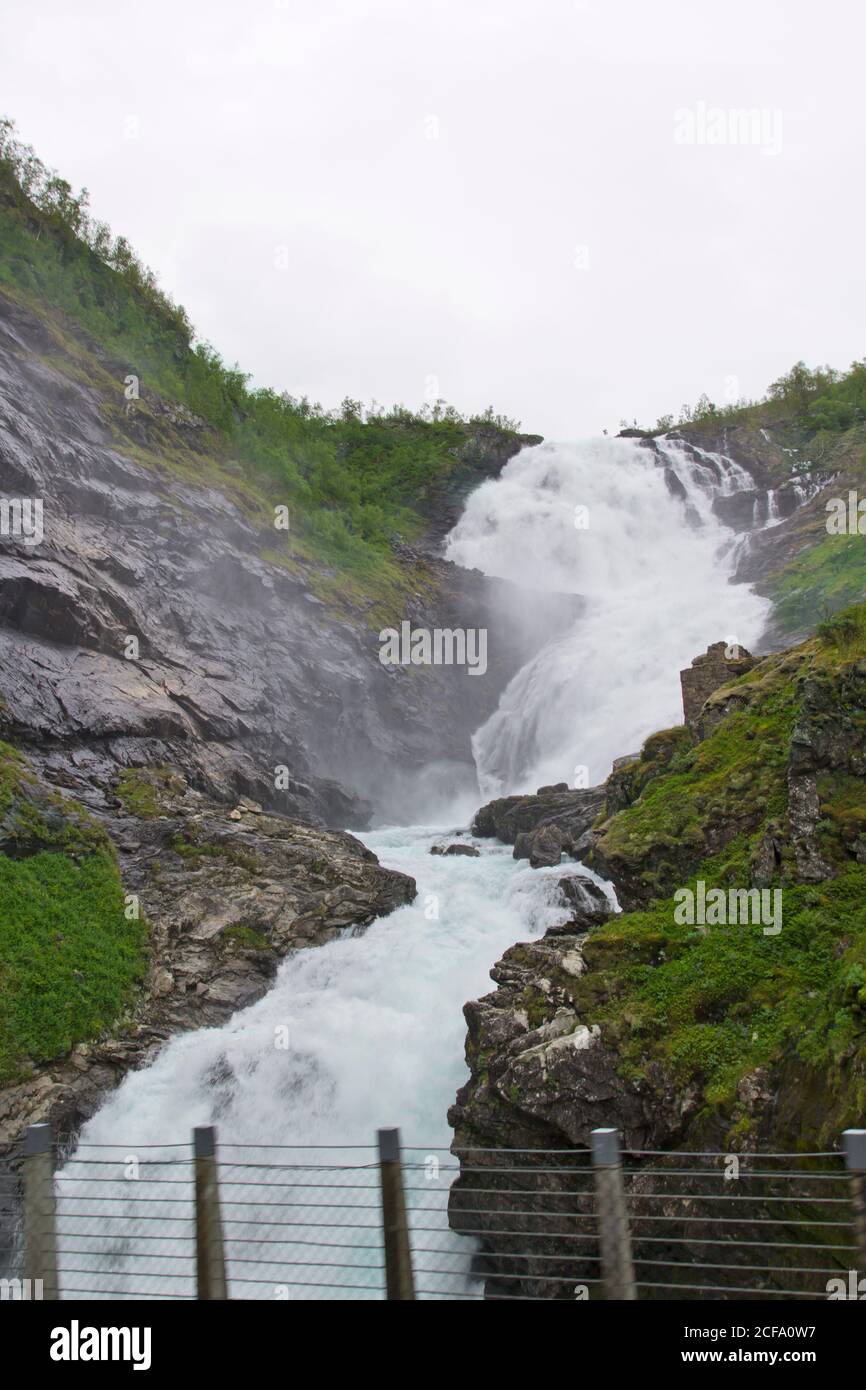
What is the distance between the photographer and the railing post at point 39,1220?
18.4 ft

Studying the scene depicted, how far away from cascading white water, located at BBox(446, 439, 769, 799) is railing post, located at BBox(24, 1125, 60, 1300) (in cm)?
2831

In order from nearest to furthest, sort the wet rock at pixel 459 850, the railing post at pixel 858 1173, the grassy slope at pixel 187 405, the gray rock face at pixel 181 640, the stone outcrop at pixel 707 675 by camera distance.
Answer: the railing post at pixel 858 1173
the stone outcrop at pixel 707 675
the gray rock face at pixel 181 640
the wet rock at pixel 459 850
the grassy slope at pixel 187 405

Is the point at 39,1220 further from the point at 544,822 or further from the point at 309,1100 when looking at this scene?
the point at 544,822

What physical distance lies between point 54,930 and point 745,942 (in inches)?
508

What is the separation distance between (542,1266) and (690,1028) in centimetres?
311

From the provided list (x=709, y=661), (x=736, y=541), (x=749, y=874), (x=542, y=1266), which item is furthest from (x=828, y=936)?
(x=736, y=541)

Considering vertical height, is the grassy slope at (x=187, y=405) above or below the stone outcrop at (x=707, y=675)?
above

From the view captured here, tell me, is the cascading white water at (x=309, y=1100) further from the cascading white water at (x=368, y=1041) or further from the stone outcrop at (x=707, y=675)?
the stone outcrop at (x=707, y=675)

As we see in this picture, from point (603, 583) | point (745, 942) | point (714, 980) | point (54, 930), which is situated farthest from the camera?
point (603, 583)

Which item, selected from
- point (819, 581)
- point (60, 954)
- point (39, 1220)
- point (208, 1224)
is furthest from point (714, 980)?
point (819, 581)

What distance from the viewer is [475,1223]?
1065cm

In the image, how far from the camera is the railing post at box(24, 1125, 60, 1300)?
5.60 m

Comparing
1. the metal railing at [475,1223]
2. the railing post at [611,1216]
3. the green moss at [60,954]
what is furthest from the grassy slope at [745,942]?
the green moss at [60,954]
